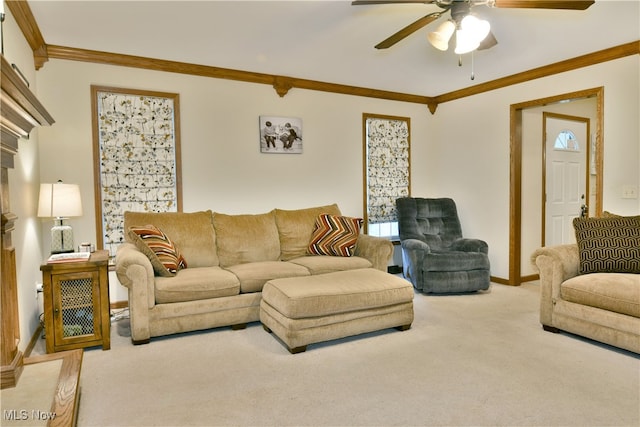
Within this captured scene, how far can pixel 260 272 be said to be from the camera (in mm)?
3590

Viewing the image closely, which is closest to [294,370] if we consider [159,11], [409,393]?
[409,393]

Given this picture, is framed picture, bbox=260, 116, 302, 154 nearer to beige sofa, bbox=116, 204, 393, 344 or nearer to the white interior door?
beige sofa, bbox=116, 204, 393, 344

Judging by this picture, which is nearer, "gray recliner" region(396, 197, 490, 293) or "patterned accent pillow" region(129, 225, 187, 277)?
"patterned accent pillow" region(129, 225, 187, 277)

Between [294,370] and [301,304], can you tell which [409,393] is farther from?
[301,304]

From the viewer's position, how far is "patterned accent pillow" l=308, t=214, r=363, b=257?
4.24m

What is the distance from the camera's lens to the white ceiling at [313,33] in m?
3.00

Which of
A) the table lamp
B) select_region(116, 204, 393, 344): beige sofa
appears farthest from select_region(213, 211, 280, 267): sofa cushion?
the table lamp

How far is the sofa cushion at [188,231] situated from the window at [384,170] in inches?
85.7

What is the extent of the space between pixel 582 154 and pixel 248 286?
15.6 feet

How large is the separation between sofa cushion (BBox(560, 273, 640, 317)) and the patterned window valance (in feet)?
8.69

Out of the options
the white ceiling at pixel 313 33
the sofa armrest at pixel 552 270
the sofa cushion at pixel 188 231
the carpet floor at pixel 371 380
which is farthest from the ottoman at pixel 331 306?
the white ceiling at pixel 313 33

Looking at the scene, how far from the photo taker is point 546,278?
131 inches

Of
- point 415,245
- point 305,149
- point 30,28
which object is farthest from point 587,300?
point 30,28

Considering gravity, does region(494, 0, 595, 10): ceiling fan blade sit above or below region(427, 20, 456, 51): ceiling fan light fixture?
above
